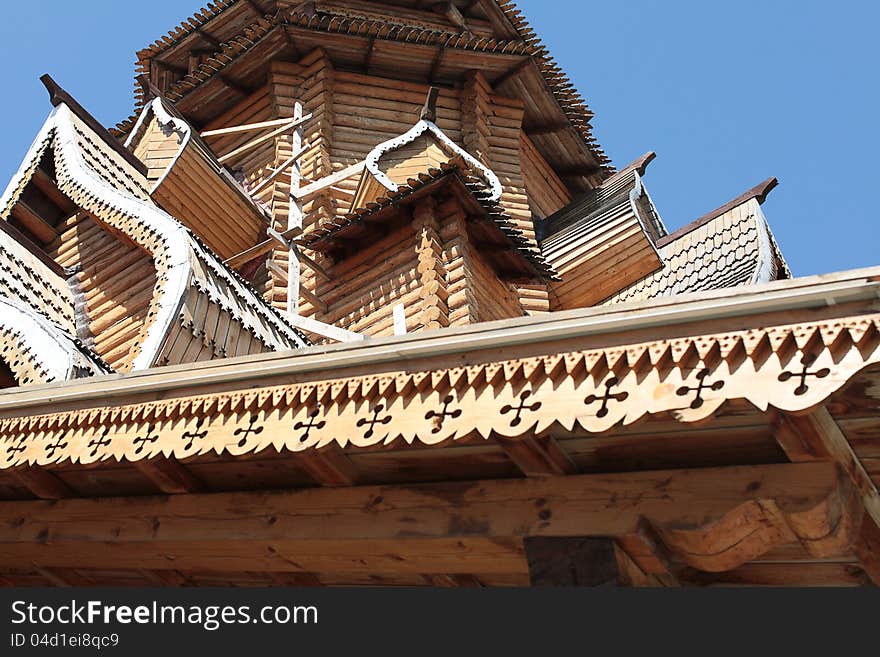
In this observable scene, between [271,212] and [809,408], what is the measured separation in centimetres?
1085

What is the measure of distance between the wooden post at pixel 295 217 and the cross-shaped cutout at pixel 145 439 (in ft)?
24.2

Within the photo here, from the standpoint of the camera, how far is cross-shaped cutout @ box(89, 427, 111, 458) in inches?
152

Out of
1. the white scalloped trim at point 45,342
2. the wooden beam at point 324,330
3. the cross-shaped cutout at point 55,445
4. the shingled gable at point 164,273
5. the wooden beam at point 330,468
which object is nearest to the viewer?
the wooden beam at point 330,468

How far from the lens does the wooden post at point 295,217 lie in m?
11.6

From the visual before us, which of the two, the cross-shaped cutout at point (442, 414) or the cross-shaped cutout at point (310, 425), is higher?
the cross-shaped cutout at point (310, 425)

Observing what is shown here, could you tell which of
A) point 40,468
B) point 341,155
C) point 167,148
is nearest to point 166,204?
point 167,148

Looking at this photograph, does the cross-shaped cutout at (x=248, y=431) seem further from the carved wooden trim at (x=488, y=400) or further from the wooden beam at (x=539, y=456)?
the wooden beam at (x=539, y=456)

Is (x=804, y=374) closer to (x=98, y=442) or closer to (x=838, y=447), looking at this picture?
(x=838, y=447)

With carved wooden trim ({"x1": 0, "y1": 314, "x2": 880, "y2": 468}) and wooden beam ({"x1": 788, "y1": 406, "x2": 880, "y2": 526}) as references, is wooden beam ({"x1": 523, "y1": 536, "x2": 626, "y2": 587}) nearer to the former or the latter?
carved wooden trim ({"x1": 0, "y1": 314, "x2": 880, "y2": 468})

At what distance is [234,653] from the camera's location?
3.21 m

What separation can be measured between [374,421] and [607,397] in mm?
741

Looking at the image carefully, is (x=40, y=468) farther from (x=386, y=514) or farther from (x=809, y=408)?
(x=809, y=408)

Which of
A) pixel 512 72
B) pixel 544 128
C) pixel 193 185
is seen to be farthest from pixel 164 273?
pixel 544 128

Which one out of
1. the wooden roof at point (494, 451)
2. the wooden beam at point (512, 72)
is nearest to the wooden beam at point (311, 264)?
the wooden beam at point (512, 72)
